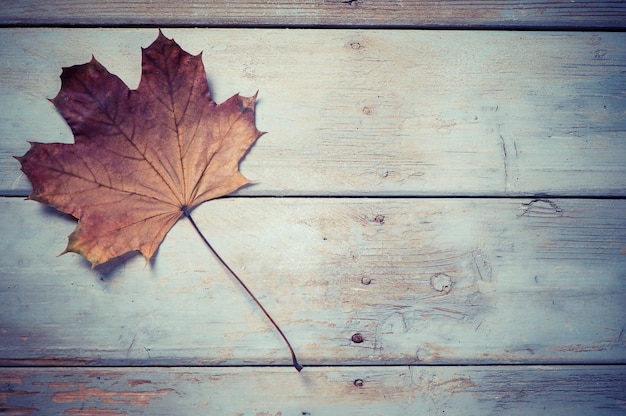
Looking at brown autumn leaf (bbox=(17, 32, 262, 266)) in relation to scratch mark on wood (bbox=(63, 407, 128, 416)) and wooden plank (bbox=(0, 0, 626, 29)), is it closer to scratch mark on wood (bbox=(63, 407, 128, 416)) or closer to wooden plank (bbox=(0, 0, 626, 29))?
wooden plank (bbox=(0, 0, 626, 29))

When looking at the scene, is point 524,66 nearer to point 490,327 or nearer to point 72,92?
point 490,327

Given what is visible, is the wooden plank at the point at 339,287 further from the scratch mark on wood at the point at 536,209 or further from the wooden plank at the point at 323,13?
the wooden plank at the point at 323,13

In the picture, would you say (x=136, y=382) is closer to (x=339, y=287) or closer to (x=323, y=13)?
(x=339, y=287)

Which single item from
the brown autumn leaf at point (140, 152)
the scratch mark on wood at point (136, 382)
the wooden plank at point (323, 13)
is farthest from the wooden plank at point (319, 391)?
the wooden plank at point (323, 13)

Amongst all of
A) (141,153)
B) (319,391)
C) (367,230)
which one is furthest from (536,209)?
(141,153)

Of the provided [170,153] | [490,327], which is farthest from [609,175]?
[170,153]

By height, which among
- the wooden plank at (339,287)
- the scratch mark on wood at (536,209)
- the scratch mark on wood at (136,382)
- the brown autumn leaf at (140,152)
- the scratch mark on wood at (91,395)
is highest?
the brown autumn leaf at (140,152)
